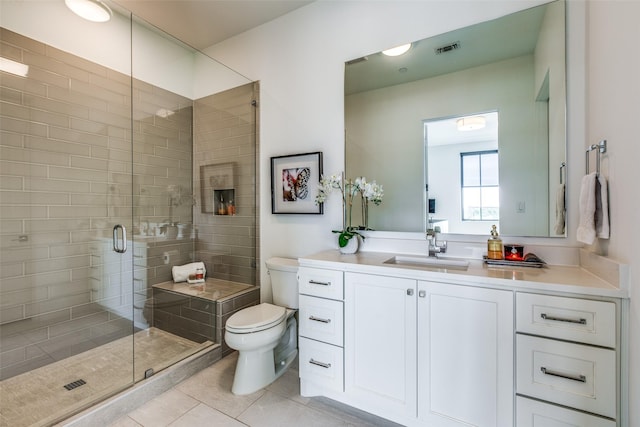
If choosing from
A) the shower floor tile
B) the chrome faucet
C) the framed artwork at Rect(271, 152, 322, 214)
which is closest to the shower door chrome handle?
the shower floor tile

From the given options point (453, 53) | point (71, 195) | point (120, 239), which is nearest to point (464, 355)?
point (453, 53)

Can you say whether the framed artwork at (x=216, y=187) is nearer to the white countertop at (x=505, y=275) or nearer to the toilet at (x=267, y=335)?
the toilet at (x=267, y=335)

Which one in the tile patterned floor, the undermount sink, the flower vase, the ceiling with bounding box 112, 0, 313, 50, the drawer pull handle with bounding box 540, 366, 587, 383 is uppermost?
the ceiling with bounding box 112, 0, 313, 50

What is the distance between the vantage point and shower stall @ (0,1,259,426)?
1.85 m

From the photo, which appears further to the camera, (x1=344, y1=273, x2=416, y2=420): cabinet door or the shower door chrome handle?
the shower door chrome handle

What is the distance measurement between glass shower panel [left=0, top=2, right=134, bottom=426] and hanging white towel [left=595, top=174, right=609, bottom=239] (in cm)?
269

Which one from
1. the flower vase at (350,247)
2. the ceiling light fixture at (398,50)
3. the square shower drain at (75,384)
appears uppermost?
the ceiling light fixture at (398,50)

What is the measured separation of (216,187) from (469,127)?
2.23m

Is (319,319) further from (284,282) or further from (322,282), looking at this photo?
(284,282)

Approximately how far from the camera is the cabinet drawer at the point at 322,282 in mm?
1638

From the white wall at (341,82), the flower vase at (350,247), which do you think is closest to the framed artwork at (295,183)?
the white wall at (341,82)

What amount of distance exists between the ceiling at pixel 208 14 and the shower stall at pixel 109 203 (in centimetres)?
15

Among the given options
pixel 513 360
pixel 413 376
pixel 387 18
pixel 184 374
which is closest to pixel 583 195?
pixel 513 360

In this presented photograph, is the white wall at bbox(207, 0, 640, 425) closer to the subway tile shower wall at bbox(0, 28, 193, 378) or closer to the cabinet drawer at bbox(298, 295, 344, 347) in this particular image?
the cabinet drawer at bbox(298, 295, 344, 347)
